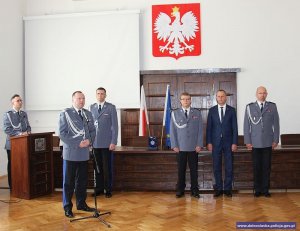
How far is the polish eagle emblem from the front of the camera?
7.58 metres

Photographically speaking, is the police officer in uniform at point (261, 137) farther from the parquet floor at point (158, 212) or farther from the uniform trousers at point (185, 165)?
the uniform trousers at point (185, 165)

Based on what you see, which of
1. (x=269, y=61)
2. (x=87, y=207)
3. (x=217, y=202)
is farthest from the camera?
(x=269, y=61)

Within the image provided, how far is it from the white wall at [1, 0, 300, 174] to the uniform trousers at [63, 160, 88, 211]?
13.8 ft

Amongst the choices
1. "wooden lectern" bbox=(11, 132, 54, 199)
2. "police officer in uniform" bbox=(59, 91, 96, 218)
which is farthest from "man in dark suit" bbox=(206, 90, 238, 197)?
"wooden lectern" bbox=(11, 132, 54, 199)

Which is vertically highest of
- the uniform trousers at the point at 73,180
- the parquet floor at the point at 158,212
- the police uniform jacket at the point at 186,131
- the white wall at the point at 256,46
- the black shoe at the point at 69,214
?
the white wall at the point at 256,46

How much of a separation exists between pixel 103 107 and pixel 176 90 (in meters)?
2.97

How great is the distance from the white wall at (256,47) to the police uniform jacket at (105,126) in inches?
119

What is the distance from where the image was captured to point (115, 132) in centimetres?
502

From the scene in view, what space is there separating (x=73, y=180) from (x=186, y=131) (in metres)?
1.67

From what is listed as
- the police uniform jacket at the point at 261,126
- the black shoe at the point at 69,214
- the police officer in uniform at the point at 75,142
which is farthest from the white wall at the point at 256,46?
the black shoe at the point at 69,214

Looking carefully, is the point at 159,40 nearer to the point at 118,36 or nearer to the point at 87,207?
the point at 118,36

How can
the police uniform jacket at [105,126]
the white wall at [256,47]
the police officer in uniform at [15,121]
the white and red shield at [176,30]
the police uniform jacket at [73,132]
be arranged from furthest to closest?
the white and red shield at [176,30] < the white wall at [256,47] < the police officer in uniform at [15,121] < the police uniform jacket at [105,126] < the police uniform jacket at [73,132]

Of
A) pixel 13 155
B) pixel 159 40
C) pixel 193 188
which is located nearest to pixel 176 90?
pixel 159 40

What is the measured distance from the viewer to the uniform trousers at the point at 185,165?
484 centimetres
